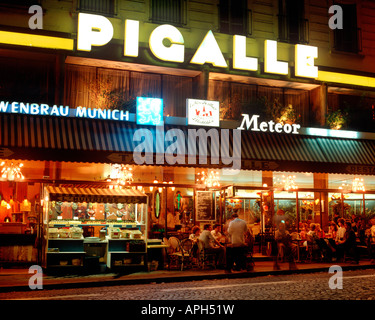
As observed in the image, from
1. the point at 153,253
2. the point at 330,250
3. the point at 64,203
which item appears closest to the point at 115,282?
the point at 153,253

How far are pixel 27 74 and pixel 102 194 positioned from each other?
4.95m

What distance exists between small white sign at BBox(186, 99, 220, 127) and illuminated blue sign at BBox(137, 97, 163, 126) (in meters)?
1.03

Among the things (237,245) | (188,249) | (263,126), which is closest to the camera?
(237,245)

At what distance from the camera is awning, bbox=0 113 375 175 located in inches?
568

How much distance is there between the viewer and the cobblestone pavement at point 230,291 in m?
10.4

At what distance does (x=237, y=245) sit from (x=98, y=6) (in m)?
9.44

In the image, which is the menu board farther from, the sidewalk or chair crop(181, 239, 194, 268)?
the sidewalk

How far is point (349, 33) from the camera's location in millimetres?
20641

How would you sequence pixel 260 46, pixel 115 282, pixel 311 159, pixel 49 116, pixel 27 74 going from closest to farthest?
pixel 115 282, pixel 49 116, pixel 27 74, pixel 311 159, pixel 260 46

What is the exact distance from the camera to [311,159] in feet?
57.7

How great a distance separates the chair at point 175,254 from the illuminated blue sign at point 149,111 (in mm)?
3997

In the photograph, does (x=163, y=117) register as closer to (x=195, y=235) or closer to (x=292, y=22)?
(x=195, y=235)

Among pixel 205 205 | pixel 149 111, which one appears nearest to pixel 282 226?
pixel 205 205
